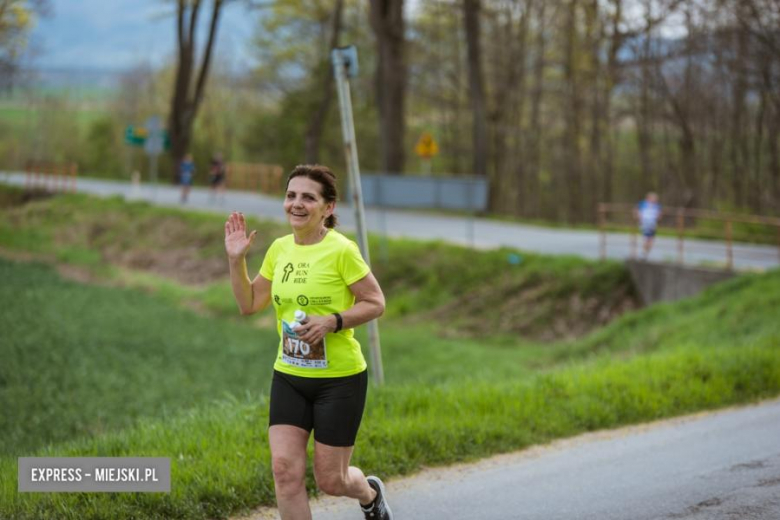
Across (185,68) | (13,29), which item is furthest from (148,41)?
(13,29)

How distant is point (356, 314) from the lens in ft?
16.6

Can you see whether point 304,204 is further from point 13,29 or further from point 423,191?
point 13,29

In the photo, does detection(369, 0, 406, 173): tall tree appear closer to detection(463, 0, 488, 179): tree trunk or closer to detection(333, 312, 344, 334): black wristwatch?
detection(463, 0, 488, 179): tree trunk

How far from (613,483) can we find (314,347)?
309cm

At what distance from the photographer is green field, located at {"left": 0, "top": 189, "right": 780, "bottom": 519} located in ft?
24.3

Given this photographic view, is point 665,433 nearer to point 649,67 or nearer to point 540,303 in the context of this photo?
point 540,303

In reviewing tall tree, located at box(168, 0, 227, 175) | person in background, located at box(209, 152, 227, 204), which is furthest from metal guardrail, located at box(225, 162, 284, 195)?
person in background, located at box(209, 152, 227, 204)

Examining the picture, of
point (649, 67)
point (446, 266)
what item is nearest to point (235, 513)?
point (446, 266)

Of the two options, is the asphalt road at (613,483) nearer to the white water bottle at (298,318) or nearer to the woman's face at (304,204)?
the white water bottle at (298,318)

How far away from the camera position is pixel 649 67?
40.0m

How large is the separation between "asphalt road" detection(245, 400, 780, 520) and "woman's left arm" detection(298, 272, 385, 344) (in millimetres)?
1792

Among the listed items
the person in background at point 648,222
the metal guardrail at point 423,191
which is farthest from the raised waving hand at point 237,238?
the metal guardrail at point 423,191

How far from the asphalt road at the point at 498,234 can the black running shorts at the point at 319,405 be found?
1679cm

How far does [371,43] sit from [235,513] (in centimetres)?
4720
